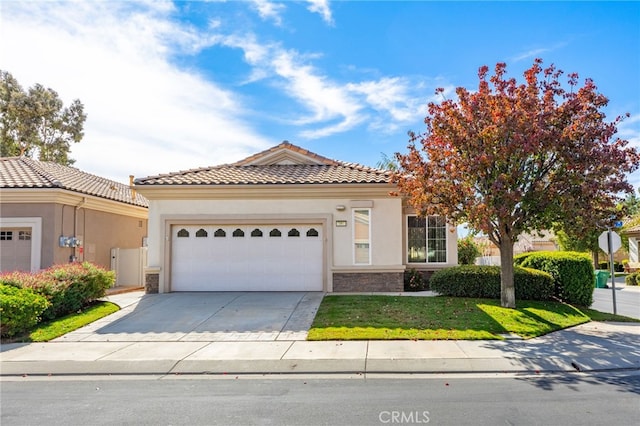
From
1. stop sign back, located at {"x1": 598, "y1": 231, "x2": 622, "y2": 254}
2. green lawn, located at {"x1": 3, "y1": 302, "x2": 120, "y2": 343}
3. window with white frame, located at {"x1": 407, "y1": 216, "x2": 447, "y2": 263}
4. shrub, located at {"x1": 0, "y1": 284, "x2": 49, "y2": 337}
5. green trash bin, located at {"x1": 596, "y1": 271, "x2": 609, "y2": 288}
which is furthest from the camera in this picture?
green trash bin, located at {"x1": 596, "y1": 271, "x2": 609, "y2": 288}

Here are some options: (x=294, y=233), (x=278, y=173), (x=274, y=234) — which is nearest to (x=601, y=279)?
(x=294, y=233)

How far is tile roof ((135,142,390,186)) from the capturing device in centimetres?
1516

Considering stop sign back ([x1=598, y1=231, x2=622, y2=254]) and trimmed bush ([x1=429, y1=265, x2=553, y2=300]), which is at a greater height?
stop sign back ([x1=598, y1=231, x2=622, y2=254])

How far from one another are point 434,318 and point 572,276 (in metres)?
5.38

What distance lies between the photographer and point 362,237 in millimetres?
15195

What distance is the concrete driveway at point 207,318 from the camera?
33.1 ft

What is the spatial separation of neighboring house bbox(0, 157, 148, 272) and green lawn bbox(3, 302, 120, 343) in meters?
3.53

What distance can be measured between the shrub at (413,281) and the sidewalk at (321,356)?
565cm

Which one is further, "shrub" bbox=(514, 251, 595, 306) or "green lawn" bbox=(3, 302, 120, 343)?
"shrub" bbox=(514, 251, 595, 306)

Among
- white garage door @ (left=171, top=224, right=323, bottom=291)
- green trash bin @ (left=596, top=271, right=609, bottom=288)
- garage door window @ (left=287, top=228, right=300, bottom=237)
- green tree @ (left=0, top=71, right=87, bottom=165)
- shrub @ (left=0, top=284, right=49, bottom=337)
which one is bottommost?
green trash bin @ (left=596, top=271, right=609, bottom=288)

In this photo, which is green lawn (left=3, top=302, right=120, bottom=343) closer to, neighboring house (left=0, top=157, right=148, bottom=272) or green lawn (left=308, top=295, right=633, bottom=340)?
neighboring house (left=0, top=157, right=148, bottom=272)

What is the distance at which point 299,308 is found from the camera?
1248 cm

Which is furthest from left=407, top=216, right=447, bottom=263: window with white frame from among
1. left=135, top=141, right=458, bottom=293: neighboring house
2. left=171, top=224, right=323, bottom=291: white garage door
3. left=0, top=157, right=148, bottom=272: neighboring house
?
left=0, top=157, right=148, bottom=272: neighboring house

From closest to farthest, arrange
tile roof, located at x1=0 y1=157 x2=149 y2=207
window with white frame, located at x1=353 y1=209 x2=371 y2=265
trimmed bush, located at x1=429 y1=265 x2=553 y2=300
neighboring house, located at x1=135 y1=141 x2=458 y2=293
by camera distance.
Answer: trimmed bush, located at x1=429 y1=265 x2=553 y2=300 < neighboring house, located at x1=135 y1=141 x2=458 y2=293 < window with white frame, located at x1=353 y1=209 x2=371 y2=265 < tile roof, located at x1=0 y1=157 x2=149 y2=207
